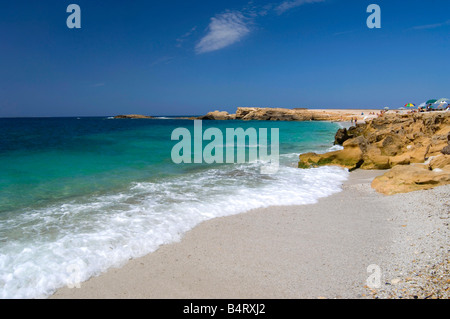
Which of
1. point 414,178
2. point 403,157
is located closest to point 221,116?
point 403,157

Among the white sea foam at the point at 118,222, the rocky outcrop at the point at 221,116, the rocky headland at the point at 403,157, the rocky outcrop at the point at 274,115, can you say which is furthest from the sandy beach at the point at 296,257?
the rocky outcrop at the point at 221,116

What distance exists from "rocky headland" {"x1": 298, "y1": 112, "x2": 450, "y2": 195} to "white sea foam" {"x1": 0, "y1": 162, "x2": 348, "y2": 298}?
1684 mm

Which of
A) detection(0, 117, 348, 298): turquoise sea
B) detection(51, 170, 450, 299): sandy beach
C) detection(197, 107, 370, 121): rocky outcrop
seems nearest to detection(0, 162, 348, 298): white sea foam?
detection(0, 117, 348, 298): turquoise sea

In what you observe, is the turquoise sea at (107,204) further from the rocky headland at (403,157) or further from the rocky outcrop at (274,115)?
the rocky outcrop at (274,115)

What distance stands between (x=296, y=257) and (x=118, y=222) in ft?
14.5

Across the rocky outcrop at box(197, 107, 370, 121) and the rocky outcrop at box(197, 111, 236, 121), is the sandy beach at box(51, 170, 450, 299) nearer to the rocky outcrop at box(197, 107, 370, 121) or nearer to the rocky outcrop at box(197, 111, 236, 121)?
the rocky outcrop at box(197, 107, 370, 121)

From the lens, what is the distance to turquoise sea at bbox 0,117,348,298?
4879mm

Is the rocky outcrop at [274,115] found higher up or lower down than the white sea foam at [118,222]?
higher up

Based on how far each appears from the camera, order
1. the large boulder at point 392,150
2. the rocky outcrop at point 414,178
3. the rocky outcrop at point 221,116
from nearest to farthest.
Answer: the rocky outcrop at point 414,178 → the large boulder at point 392,150 → the rocky outcrop at point 221,116

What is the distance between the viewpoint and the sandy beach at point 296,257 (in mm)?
4012

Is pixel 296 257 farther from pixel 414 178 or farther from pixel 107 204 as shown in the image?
pixel 107 204

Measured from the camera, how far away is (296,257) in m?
4.91

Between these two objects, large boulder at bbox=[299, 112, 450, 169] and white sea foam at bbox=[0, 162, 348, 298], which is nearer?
white sea foam at bbox=[0, 162, 348, 298]

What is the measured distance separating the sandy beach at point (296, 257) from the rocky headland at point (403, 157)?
2.40ft
